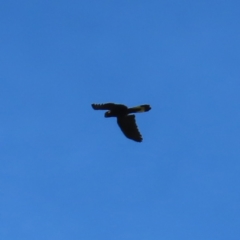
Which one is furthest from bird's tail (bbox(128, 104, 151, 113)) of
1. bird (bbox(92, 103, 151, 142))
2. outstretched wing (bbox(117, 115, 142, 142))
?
outstretched wing (bbox(117, 115, 142, 142))

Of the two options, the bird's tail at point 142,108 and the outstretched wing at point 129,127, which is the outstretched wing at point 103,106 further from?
the bird's tail at point 142,108

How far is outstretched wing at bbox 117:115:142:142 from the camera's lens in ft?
79.8

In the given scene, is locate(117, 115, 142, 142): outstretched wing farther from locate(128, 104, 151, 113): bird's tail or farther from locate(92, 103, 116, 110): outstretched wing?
locate(92, 103, 116, 110): outstretched wing

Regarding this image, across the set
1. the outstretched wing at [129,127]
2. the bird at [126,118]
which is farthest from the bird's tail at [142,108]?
the outstretched wing at [129,127]

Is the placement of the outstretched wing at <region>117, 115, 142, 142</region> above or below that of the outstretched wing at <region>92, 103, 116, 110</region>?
below

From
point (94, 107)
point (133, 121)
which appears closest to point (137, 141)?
point (133, 121)

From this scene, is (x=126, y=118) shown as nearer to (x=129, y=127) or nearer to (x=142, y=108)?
(x=129, y=127)

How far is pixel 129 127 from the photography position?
24.4 m

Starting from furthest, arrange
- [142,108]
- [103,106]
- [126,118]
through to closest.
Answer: [126,118] < [142,108] < [103,106]

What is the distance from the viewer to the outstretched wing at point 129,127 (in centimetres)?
2431

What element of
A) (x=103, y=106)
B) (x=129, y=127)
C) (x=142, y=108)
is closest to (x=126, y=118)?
(x=129, y=127)

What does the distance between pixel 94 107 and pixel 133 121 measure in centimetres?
192

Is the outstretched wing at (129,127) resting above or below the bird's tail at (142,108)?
below

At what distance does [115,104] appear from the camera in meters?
23.9
